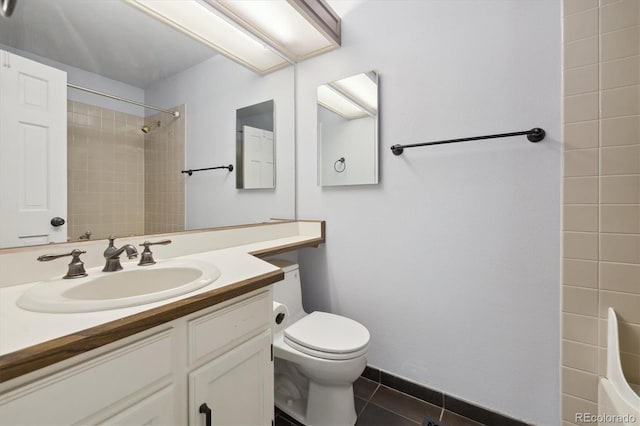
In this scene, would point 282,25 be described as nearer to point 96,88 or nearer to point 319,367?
point 96,88

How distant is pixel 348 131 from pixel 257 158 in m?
0.63

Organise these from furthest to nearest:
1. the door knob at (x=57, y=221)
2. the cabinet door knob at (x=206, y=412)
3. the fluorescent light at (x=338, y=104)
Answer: the fluorescent light at (x=338, y=104) < the door knob at (x=57, y=221) < the cabinet door knob at (x=206, y=412)

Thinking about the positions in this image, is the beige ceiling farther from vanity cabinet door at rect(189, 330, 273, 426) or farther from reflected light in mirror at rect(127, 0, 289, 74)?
vanity cabinet door at rect(189, 330, 273, 426)

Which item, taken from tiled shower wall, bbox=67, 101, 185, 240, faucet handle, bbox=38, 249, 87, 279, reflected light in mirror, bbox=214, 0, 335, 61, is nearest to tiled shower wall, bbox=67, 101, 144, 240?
tiled shower wall, bbox=67, 101, 185, 240

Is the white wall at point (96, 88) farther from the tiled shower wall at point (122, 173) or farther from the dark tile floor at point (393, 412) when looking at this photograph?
the dark tile floor at point (393, 412)

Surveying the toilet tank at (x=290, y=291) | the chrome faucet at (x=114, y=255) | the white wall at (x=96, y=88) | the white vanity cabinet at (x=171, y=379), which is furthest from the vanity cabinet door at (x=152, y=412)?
the white wall at (x=96, y=88)

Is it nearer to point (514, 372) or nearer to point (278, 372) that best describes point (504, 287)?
point (514, 372)

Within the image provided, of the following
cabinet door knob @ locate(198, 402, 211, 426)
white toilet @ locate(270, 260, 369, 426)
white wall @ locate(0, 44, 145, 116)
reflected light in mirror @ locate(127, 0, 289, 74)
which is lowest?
white toilet @ locate(270, 260, 369, 426)

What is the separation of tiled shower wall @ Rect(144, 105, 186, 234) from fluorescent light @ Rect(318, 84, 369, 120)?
875 millimetres

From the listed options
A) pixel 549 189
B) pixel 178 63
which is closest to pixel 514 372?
pixel 549 189

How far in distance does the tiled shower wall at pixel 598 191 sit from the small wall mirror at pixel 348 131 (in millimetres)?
842

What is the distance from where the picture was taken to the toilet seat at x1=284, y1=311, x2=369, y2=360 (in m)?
1.19

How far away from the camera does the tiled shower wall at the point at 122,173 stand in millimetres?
994

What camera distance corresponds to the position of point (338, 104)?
1729mm
